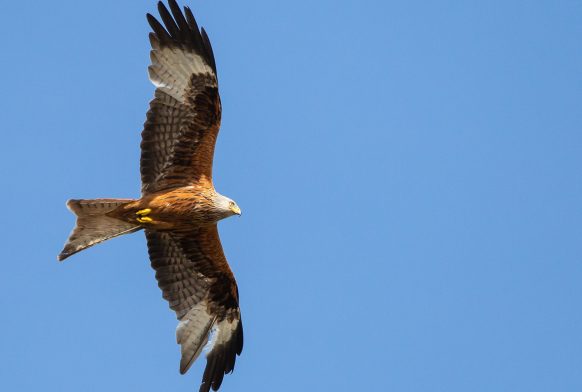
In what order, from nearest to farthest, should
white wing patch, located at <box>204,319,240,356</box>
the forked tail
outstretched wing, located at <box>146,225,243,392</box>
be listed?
the forked tail
outstretched wing, located at <box>146,225,243,392</box>
white wing patch, located at <box>204,319,240,356</box>

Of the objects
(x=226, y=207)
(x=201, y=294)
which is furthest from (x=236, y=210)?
(x=201, y=294)

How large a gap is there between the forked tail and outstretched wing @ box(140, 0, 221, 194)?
56 centimetres

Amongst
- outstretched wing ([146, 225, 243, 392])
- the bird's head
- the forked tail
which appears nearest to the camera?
the bird's head

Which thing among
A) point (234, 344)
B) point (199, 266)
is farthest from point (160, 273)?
point (234, 344)

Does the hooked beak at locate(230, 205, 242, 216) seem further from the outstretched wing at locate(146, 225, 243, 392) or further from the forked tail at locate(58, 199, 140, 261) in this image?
the forked tail at locate(58, 199, 140, 261)

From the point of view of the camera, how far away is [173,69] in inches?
520

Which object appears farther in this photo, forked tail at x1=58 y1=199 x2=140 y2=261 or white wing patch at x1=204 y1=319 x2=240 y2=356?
white wing patch at x1=204 y1=319 x2=240 y2=356

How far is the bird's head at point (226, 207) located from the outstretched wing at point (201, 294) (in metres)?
0.72

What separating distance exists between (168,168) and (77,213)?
1317 millimetres

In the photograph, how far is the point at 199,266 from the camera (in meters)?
14.2

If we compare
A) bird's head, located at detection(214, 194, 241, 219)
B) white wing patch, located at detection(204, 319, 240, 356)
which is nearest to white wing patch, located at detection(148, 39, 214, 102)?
bird's head, located at detection(214, 194, 241, 219)

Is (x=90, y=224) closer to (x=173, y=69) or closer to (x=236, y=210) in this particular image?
(x=236, y=210)

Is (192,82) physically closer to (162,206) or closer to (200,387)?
A: (162,206)

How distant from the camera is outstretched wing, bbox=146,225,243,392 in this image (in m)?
14.0
